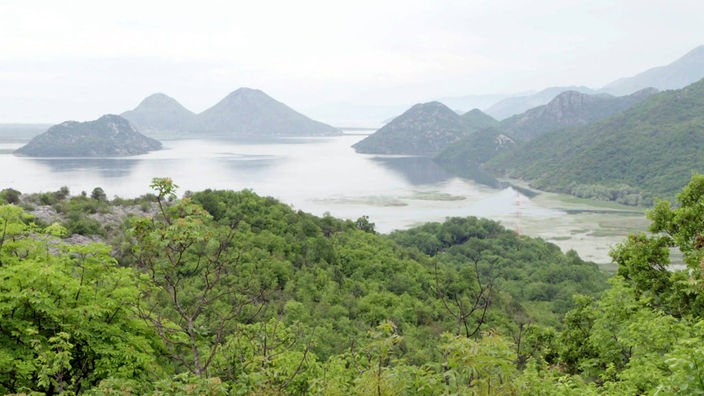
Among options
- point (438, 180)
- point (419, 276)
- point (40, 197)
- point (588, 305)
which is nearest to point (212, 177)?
point (438, 180)

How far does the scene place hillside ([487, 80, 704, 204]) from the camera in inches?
4670

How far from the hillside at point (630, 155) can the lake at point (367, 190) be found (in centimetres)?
1664

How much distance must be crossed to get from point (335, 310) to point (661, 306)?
15.0 metres

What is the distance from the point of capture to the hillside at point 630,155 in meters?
119

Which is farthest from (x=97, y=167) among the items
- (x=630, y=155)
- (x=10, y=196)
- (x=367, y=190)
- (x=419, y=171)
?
(x=630, y=155)

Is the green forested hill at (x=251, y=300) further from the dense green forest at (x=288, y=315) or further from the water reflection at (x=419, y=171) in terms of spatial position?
the water reflection at (x=419, y=171)

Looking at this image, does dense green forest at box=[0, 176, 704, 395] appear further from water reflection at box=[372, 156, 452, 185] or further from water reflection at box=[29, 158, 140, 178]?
water reflection at box=[29, 158, 140, 178]

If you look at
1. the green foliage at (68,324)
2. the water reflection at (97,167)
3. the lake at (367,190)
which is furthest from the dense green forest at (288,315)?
the water reflection at (97,167)

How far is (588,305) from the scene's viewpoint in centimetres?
1736

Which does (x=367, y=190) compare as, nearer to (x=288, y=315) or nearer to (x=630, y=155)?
(x=630, y=155)

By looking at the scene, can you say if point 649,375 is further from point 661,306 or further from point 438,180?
point 438,180

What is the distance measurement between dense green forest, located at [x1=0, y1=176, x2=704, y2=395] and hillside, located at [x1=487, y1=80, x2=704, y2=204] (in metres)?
97.3

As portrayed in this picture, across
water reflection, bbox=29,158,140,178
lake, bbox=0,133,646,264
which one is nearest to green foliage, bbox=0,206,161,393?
lake, bbox=0,133,646,264

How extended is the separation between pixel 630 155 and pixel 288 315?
138736 millimetres
